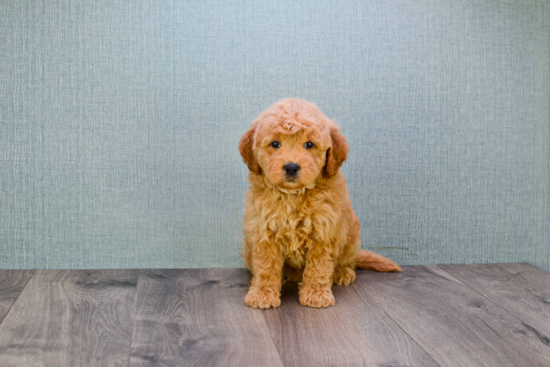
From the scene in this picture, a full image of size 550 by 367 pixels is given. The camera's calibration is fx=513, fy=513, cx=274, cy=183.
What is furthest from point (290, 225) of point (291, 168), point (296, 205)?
point (291, 168)

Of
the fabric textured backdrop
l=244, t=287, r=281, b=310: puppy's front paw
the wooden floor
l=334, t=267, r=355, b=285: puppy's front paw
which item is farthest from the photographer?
the fabric textured backdrop

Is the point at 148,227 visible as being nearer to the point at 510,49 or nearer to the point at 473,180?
the point at 473,180

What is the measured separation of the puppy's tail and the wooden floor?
0.13 ft

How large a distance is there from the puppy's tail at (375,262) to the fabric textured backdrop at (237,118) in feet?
0.53

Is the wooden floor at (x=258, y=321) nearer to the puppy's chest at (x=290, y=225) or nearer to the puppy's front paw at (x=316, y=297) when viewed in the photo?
the puppy's front paw at (x=316, y=297)

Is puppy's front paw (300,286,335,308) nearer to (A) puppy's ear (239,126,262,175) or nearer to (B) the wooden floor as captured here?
(B) the wooden floor

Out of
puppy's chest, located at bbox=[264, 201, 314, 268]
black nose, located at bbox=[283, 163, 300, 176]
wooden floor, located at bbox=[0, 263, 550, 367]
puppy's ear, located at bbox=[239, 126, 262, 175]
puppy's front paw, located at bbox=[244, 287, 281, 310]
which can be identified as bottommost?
wooden floor, located at bbox=[0, 263, 550, 367]

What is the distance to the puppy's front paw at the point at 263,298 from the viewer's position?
212 centimetres

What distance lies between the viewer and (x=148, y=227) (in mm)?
2676

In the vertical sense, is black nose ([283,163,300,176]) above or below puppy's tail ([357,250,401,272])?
above

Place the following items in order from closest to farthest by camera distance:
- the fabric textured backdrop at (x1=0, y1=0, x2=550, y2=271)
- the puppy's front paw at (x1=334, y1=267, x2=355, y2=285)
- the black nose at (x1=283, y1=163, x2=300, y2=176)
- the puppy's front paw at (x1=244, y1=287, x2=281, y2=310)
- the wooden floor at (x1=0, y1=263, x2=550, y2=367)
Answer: the wooden floor at (x1=0, y1=263, x2=550, y2=367) < the black nose at (x1=283, y1=163, x2=300, y2=176) < the puppy's front paw at (x1=244, y1=287, x2=281, y2=310) < the puppy's front paw at (x1=334, y1=267, x2=355, y2=285) < the fabric textured backdrop at (x1=0, y1=0, x2=550, y2=271)

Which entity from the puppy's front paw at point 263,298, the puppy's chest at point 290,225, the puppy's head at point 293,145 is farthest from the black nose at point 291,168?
the puppy's front paw at point 263,298

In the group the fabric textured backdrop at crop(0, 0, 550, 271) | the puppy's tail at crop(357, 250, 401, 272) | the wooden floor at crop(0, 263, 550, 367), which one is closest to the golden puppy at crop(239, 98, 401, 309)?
the wooden floor at crop(0, 263, 550, 367)

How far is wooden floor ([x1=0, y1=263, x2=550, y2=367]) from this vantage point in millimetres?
1674
